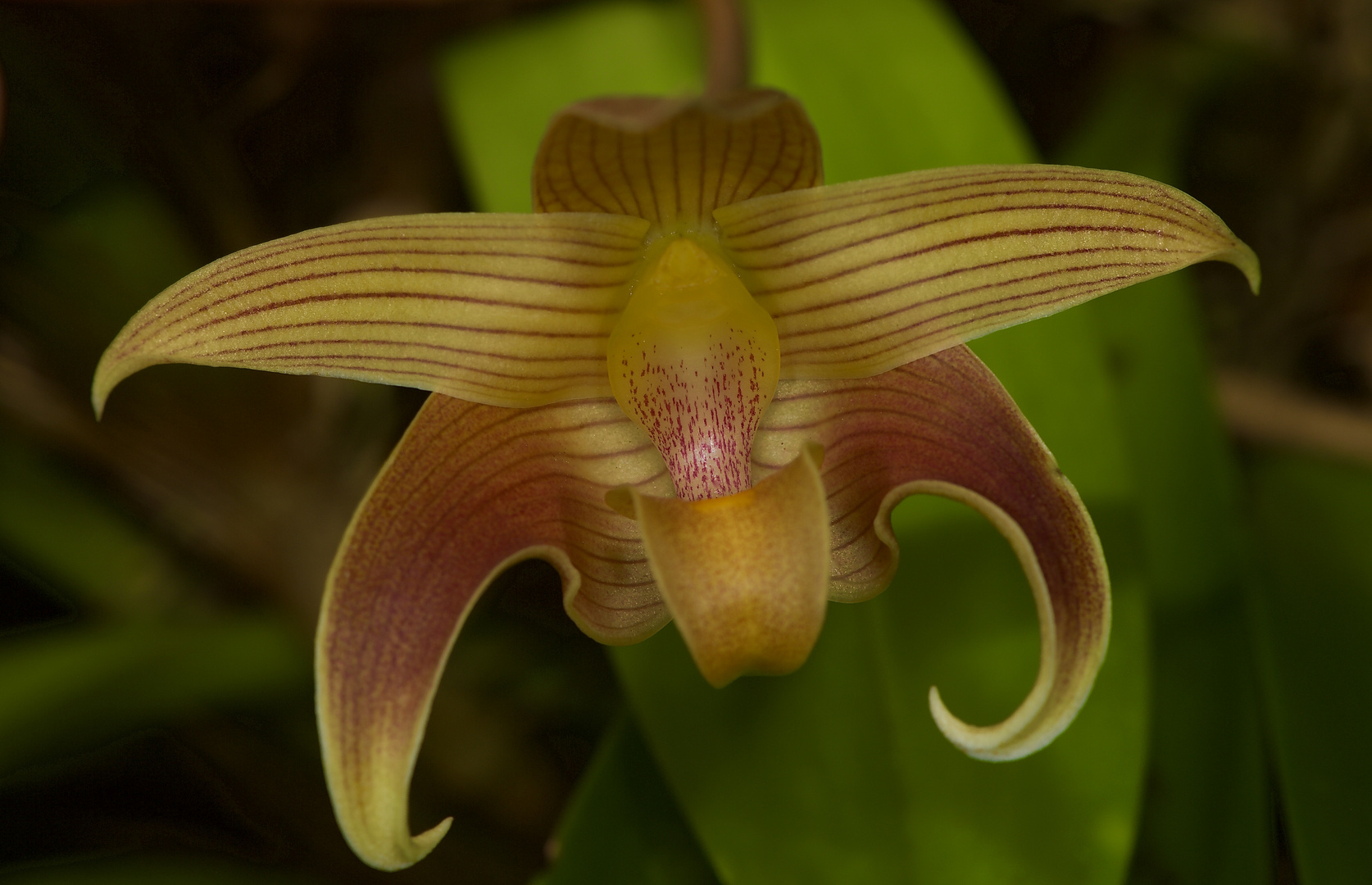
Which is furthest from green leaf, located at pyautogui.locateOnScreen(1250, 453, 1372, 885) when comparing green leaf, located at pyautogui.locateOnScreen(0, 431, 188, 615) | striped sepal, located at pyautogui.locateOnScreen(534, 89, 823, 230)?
green leaf, located at pyautogui.locateOnScreen(0, 431, 188, 615)

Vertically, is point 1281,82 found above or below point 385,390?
above

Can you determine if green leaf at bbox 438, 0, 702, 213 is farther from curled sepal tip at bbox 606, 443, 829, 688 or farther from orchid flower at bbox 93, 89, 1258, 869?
curled sepal tip at bbox 606, 443, 829, 688

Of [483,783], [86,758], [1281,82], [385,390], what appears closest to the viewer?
[86,758]

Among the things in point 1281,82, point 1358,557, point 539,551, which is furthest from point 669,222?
point 1281,82

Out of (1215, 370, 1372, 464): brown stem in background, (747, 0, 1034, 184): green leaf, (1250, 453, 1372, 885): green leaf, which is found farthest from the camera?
(1215, 370, 1372, 464): brown stem in background

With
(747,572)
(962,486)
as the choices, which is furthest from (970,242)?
(747,572)

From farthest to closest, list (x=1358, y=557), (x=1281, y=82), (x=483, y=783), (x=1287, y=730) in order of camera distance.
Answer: (x=1281, y=82) → (x=483, y=783) → (x=1358, y=557) → (x=1287, y=730)

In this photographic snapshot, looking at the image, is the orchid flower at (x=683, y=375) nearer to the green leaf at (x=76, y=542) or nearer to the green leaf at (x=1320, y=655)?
the green leaf at (x=1320, y=655)

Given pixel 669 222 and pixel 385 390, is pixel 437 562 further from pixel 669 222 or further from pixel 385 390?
pixel 385 390
